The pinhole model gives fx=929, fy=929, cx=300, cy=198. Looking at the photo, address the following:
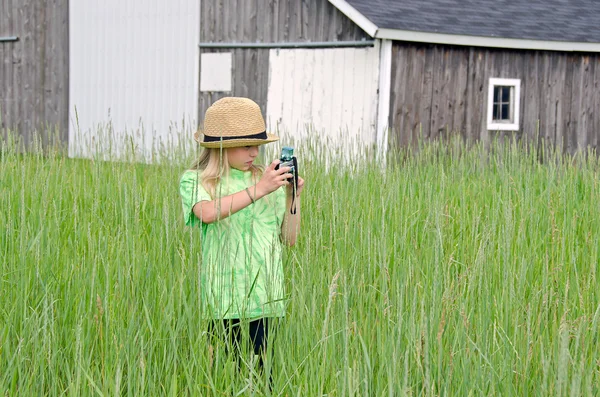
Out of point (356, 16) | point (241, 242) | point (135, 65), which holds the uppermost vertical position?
point (356, 16)

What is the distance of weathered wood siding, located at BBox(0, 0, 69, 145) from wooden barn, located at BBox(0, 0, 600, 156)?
1.6 inches

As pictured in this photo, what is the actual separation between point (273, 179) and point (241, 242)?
312 mm

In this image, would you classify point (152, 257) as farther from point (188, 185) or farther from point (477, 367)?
point (477, 367)

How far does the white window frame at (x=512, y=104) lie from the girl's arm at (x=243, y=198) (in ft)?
34.7

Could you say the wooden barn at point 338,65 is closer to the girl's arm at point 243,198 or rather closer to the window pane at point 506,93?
the window pane at point 506,93

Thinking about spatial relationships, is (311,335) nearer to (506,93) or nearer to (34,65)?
(506,93)

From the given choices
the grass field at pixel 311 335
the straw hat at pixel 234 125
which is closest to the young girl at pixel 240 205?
the straw hat at pixel 234 125

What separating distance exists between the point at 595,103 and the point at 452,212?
946 cm

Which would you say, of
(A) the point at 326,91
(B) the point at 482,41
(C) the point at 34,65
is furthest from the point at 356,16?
(C) the point at 34,65

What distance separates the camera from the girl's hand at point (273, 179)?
3.46 m

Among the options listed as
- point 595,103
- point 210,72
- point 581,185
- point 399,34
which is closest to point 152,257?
point 581,185

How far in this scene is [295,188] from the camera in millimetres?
3441

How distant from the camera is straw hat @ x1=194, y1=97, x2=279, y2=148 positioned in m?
3.68

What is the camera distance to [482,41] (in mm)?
13109
